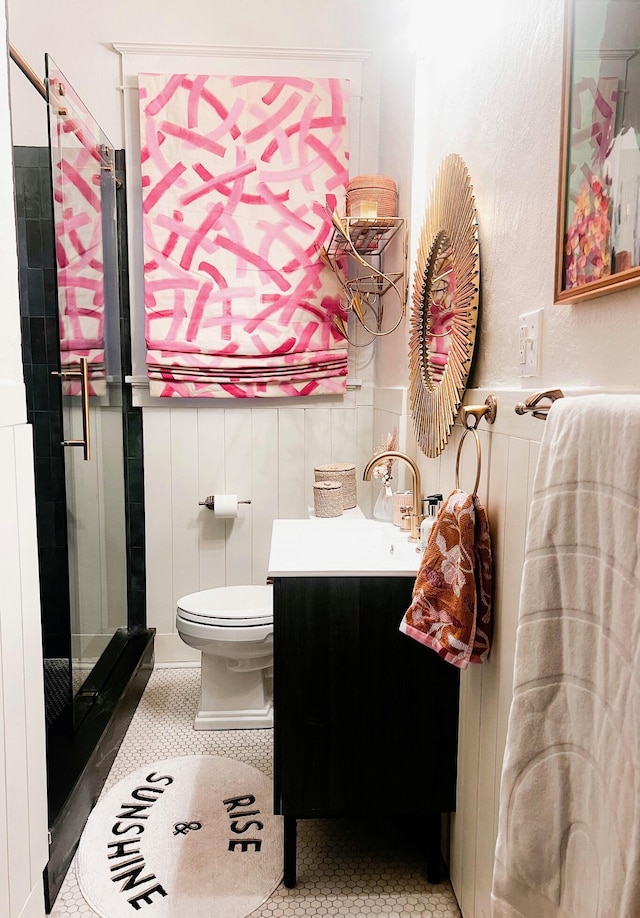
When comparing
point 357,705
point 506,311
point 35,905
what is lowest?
point 35,905

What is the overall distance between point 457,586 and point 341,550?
2.32ft

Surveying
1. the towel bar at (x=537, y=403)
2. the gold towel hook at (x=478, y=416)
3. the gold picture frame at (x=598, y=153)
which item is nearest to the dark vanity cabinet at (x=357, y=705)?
the gold towel hook at (x=478, y=416)

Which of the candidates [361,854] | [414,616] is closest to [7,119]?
[414,616]

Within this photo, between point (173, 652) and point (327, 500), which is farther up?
point (327, 500)

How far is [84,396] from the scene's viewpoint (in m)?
2.18

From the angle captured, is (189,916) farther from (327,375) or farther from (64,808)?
(327,375)

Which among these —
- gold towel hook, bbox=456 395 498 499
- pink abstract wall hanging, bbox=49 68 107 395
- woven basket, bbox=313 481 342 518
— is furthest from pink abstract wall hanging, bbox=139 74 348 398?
gold towel hook, bbox=456 395 498 499

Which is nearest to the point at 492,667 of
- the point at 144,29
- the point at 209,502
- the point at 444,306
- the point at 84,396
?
the point at 444,306

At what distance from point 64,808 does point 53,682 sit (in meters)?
0.65

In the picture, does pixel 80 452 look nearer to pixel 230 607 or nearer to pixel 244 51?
pixel 230 607

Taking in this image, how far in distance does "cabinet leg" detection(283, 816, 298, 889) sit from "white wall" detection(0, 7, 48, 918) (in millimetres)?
558

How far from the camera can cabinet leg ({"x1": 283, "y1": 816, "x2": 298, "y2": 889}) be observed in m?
1.67

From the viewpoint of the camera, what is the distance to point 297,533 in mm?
2135

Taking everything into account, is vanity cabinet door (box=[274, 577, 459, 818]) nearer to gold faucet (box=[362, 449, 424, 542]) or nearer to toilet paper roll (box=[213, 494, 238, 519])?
gold faucet (box=[362, 449, 424, 542])
